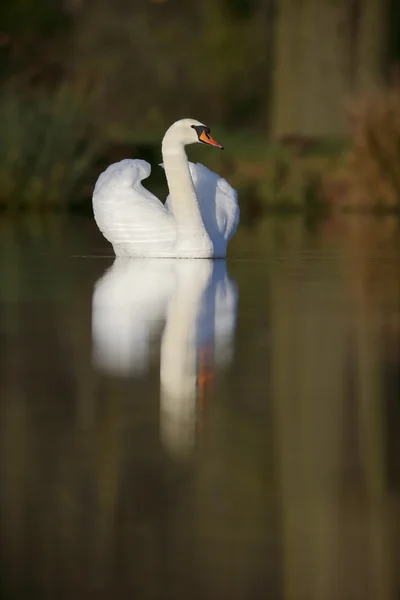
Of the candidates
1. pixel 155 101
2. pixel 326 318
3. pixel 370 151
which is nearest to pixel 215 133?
pixel 370 151

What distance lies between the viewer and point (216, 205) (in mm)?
14180

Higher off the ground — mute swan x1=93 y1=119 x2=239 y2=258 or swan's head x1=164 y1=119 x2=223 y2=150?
swan's head x1=164 y1=119 x2=223 y2=150

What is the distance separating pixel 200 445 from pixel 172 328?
321 cm

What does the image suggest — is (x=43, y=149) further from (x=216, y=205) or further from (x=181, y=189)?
(x=181, y=189)

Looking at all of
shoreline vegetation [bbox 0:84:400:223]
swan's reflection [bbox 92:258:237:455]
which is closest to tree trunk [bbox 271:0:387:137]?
shoreline vegetation [bbox 0:84:400:223]

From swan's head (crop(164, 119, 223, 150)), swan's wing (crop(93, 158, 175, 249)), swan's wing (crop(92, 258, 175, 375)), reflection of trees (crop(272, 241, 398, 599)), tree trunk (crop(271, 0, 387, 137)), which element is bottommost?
reflection of trees (crop(272, 241, 398, 599))

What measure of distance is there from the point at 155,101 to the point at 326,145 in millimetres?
20566

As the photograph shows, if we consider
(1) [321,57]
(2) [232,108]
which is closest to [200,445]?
(1) [321,57]

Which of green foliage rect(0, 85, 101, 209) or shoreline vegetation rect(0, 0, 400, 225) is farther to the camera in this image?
shoreline vegetation rect(0, 0, 400, 225)

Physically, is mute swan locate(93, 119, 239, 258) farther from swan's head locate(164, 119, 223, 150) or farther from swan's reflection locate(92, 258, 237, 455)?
swan's reflection locate(92, 258, 237, 455)

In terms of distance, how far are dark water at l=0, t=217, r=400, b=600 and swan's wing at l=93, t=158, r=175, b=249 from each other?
285 centimetres

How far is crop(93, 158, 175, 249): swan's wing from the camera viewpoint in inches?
537

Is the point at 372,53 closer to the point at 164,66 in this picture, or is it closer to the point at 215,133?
the point at 215,133

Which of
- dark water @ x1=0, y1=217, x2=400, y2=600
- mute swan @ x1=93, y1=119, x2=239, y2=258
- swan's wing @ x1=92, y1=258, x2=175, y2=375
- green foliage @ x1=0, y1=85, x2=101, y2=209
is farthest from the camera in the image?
green foliage @ x1=0, y1=85, x2=101, y2=209
